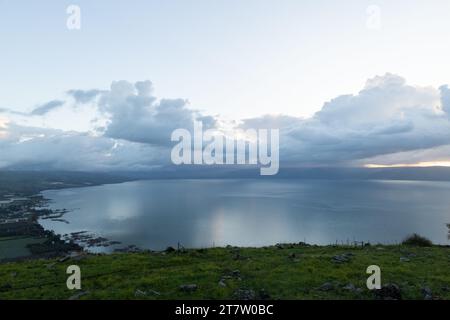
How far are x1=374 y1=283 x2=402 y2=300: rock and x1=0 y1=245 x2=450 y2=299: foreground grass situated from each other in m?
0.41

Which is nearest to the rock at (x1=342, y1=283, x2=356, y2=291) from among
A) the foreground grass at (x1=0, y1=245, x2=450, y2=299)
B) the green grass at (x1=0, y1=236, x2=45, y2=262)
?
the foreground grass at (x1=0, y1=245, x2=450, y2=299)

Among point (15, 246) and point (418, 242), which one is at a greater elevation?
point (418, 242)

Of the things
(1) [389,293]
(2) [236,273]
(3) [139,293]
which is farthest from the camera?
(2) [236,273]

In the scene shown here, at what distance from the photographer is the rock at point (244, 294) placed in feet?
60.9

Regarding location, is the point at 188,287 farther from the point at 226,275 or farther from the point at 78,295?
the point at 78,295

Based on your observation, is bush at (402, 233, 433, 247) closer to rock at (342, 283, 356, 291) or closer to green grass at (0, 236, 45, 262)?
rock at (342, 283, 356, 291)

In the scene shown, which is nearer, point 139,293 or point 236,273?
point 139,293

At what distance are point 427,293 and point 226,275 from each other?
12.6 metres

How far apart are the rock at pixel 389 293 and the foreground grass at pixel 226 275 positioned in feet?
1.33

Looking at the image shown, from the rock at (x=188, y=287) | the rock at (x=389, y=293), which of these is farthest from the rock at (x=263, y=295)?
the rock at (x=389, y=293)

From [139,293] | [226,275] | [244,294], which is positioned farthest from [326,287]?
[139,293]

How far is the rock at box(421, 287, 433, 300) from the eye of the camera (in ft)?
61.8

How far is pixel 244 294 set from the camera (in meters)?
18.9

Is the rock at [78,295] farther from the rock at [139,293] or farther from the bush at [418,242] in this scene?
the bush at [418,242]
